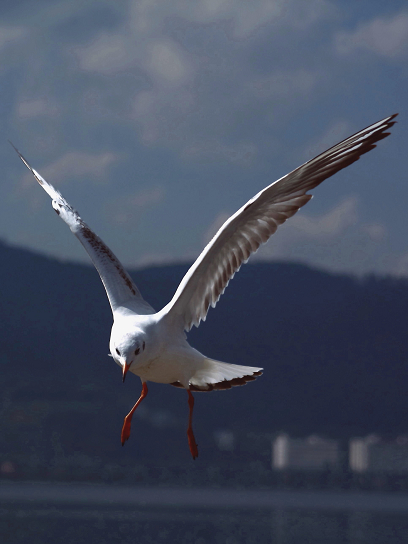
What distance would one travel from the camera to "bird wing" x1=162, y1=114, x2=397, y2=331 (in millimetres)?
4523

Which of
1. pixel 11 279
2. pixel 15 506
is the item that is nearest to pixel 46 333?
pixel 11 279

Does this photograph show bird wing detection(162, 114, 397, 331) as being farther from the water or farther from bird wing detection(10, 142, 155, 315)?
the water

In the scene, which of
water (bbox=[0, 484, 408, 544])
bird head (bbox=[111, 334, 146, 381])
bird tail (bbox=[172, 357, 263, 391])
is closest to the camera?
bird head (bbox=[111, 334, 146, 381])

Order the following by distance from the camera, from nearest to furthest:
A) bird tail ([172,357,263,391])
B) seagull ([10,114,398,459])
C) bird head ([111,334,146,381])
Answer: bird head ([111,334,146,381]), seagull ([10,114,398,459]), bird tail ([172,357,263,391])

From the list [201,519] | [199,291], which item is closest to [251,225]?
[199,291]

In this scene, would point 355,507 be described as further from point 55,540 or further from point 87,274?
point 87,274

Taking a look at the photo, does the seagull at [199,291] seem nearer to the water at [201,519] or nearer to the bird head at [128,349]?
the bird head at [128,349]

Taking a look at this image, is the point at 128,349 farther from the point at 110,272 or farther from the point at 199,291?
the point at 110,272

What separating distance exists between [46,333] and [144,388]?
62585mm

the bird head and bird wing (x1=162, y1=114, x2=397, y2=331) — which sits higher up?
bird wing (x1=162, y1=114, x2=397, y2=331)

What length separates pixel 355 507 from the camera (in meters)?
42.5

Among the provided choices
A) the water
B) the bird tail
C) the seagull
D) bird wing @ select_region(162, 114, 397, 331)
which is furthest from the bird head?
the water

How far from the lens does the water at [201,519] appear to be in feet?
77.1

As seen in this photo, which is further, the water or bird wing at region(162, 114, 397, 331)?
the water
